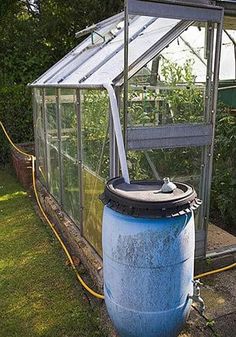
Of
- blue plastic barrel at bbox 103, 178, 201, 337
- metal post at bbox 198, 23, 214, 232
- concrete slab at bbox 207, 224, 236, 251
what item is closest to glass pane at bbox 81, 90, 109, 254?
blue plastic barrel at bbox 103, 178, 201, 337

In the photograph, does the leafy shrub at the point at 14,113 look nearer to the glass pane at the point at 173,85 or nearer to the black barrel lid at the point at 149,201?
the glass pane at the point at 173,85

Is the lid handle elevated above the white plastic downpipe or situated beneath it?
situated beneath

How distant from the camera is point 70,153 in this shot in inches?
158

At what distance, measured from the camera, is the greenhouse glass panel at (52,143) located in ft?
15.3

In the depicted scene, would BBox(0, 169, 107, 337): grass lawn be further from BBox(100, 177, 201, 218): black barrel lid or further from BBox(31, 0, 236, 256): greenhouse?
BBox(100, 177, 201, 218): black barrel lid

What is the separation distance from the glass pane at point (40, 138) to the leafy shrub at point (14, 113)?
7.12 ft

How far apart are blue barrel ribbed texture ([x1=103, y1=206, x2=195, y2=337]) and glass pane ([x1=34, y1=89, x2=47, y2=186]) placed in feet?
11.6

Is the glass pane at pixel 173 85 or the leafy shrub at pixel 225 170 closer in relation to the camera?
the glass pane at pixel 173 85

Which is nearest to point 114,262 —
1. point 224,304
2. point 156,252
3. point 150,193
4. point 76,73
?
point 156,252

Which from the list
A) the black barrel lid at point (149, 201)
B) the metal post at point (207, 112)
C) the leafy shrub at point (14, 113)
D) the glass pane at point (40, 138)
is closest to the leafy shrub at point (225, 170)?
the metal post at point (207, 112)

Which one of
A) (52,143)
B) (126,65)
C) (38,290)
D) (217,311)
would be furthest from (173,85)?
(52,143)

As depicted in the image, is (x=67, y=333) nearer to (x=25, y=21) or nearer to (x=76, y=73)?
(x=76, y=73)

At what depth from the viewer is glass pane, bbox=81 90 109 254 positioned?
2.94m

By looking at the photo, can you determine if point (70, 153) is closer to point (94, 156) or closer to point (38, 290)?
point (94, 156)
